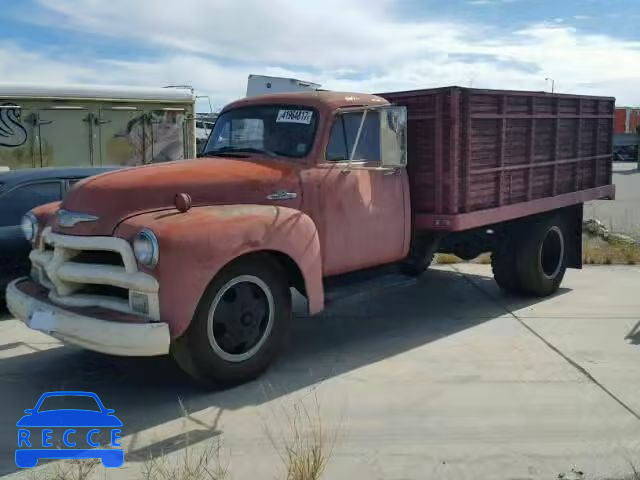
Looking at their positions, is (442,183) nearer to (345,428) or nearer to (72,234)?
(345,428)

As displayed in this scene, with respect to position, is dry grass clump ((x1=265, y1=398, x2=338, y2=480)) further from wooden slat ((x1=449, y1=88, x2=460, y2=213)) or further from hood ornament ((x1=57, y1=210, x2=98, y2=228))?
wooden slat ((x1=449, y1=88, x2=460, y2=213))

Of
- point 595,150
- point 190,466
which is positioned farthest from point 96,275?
point 595,150

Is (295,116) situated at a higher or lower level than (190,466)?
higher

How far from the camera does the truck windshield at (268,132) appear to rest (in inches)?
229

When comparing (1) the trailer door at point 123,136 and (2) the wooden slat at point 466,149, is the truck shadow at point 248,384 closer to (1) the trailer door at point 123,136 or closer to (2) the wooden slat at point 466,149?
(2) the wooden slat at point 466,149

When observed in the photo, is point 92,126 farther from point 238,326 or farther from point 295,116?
point 238,326

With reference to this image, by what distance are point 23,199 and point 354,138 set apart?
3334 mm

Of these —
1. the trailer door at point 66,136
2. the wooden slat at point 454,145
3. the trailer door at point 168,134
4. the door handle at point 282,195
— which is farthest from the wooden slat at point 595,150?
the trailer door at point 66,136

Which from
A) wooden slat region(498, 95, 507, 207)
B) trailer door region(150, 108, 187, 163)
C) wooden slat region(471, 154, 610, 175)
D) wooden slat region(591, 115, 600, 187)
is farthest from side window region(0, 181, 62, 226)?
wooden slat region(591, 115, 600, 187)

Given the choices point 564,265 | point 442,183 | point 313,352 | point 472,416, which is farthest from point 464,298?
point 472,416

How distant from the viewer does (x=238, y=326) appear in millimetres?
4945

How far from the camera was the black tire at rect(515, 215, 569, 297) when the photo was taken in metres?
7.72

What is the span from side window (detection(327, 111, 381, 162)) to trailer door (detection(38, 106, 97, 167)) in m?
7.34

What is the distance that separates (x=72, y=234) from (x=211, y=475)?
80.6 inches
